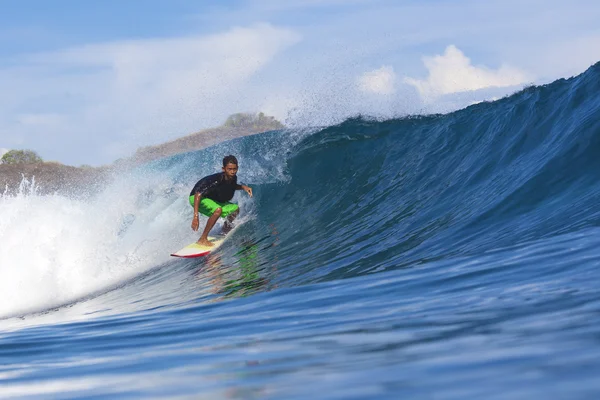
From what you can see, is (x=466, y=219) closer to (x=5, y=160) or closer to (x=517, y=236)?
(x=517, y=236)

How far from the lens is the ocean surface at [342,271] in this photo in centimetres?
288

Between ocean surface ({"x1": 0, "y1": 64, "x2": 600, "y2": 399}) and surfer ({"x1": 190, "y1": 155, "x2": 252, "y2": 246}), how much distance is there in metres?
0.58

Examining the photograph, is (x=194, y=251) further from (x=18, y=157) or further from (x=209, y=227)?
(x=18, y=157)

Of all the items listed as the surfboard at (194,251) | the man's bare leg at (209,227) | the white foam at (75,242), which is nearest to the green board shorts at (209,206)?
the man's bare leg at (209,227)

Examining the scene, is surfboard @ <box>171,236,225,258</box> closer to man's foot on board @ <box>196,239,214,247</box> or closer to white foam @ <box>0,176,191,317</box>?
man's foot on board @ <box>196,239,214,247</box>

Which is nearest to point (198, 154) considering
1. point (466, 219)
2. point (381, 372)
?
point (466, 219)

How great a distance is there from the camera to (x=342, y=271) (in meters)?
A: 7.16

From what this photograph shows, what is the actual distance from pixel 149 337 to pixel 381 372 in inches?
91.1

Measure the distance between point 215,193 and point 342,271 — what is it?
4.29 meters

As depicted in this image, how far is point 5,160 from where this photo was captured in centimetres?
5194

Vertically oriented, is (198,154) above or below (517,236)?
above

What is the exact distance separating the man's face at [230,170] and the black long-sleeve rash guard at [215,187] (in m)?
0.11

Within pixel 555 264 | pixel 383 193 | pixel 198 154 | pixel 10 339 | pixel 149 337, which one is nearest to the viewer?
pixel 149 337

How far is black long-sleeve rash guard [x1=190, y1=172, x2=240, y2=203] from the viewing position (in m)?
10.9
